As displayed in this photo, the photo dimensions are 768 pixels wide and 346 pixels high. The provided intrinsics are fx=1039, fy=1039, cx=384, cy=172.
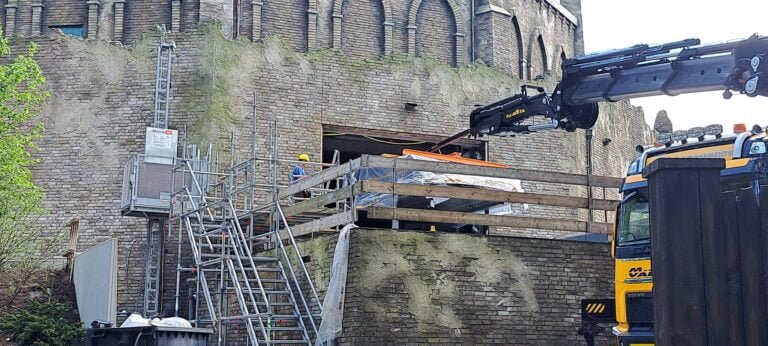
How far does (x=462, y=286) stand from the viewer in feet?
48.5

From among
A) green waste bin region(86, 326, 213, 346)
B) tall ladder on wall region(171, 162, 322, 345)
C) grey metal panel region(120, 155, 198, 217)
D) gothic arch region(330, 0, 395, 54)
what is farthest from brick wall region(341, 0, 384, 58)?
green waste bin region(86, 326, 213, 346)

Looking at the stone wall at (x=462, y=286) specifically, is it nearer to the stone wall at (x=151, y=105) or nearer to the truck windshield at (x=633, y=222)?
the truck windshield at (x=633, y=222)

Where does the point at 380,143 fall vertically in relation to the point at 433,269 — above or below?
above

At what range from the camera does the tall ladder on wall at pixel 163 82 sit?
71.7ft

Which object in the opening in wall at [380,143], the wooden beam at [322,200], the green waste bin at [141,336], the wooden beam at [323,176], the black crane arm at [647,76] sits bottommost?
the green waste bin at [141,336]

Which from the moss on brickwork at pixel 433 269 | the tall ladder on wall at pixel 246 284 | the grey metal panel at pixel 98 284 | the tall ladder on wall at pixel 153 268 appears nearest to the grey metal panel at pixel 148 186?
the tall ladder on wall at pixel 246 284

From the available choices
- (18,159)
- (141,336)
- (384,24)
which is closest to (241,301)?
(141,336)

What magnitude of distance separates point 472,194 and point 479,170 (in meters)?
0.48

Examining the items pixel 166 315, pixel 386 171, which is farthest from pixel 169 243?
pixel 386 171

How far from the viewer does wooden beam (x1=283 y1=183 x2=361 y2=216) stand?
1435 centimetres

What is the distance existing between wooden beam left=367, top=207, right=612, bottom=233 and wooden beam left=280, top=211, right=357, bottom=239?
1.12ft

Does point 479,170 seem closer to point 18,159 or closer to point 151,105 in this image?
point 151,105

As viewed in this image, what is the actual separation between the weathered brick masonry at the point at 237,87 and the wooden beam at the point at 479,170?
6153 mm

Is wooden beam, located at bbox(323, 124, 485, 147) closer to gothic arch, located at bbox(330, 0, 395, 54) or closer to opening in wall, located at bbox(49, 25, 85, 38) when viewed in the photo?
gothic arch, located at bbox(330, 0, 395, 54)
